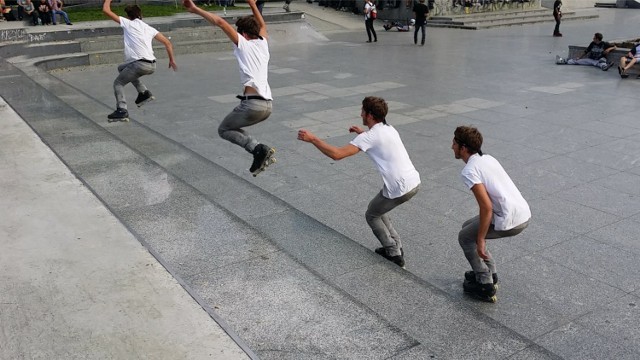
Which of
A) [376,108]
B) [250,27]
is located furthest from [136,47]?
[376,108]

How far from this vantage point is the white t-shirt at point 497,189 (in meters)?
4.68

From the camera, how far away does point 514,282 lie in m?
5.47

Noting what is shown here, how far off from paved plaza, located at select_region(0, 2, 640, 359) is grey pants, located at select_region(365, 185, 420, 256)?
214 millimetres

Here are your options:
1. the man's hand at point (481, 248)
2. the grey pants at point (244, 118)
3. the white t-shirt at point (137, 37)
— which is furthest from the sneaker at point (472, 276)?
the white t-shirt at point (137, 37)

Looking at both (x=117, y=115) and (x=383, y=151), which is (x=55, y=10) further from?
(x=383, y=151)

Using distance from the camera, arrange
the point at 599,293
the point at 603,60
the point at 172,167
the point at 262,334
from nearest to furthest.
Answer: the point at 262,334 < the point at 599,293 < the point at 172,167 < the point at 603,60

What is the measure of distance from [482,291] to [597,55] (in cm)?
1439

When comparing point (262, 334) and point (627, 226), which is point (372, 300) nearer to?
point (262, 334)

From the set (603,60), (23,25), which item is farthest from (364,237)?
(23,25)

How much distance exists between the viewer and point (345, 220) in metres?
6.86

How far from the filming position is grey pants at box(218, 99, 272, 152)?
6.91 meters

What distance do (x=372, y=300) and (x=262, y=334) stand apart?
1.06m

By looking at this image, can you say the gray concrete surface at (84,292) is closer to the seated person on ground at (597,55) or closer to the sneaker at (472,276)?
the sneaker at (472,276)

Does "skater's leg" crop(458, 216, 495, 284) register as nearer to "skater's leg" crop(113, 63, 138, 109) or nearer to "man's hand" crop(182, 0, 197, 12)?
"man's hand" crop(182, 0, 197, 12)
